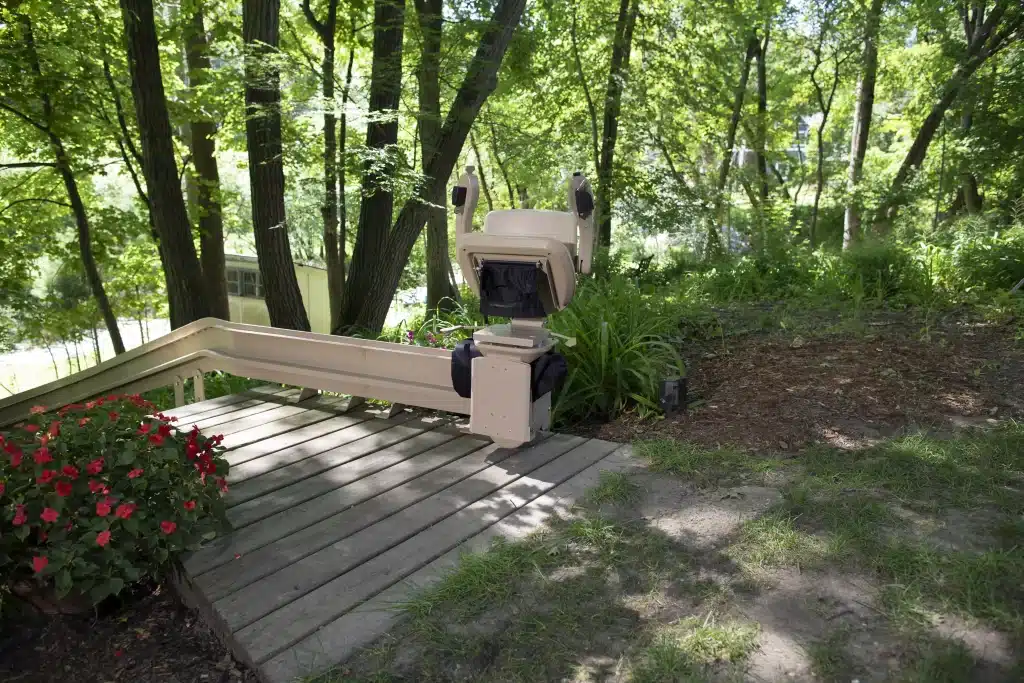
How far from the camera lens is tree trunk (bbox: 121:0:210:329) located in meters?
5.94

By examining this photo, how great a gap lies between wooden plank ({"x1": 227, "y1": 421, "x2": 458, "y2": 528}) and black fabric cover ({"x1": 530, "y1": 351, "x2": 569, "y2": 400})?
66 centimetres

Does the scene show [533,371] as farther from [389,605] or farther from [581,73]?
[581,73]

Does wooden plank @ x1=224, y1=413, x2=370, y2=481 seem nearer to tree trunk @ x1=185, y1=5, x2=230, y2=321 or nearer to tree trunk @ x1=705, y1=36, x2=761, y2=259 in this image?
tree trunk @ x1=185, y1=5, x2=230, y2=321

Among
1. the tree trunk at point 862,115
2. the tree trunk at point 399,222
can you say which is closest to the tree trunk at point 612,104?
the tree trunk at point 399,222

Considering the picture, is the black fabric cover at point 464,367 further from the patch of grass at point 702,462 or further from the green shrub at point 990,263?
the green shrub at point 990,263

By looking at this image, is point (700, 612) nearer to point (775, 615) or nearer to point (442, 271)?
point (775, 615)

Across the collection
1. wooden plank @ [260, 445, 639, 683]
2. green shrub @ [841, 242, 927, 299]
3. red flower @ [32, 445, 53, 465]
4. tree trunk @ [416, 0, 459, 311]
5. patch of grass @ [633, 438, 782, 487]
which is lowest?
wooden plank @ [260, 445, 639, 683]

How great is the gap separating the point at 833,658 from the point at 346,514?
1.92 meters

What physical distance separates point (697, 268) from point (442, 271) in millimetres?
3220

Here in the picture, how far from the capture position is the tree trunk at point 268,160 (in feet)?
18.7

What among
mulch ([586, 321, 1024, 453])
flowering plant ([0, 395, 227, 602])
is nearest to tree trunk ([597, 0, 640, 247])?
mulch ([586, 321, 1024, 453])

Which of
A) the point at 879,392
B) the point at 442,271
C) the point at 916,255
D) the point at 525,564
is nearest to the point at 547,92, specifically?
the point at 442,271

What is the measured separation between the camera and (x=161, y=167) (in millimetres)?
6387

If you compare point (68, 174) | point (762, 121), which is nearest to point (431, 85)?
point (68, 174)
